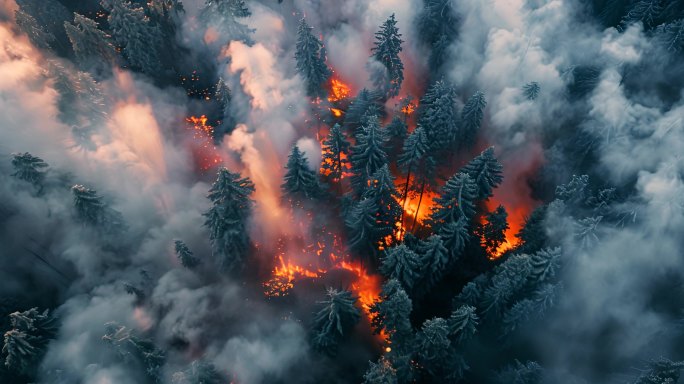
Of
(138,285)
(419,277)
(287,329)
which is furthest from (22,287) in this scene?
(419,277)

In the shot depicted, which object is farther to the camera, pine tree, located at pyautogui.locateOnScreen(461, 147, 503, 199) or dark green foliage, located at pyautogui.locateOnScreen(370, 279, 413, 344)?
pine tree, located at pyautogui.locateOnScreen(461, 147, 503, 199)

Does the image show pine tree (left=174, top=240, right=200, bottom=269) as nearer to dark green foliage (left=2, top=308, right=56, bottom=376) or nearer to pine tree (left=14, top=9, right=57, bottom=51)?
dark green foliage (left=2, top=308, right=56, bottom=376)

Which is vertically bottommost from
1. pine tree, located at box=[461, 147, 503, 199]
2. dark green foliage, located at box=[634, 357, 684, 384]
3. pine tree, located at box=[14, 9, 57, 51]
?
dark green foliage, located at box=[634, 357, 684, 384]

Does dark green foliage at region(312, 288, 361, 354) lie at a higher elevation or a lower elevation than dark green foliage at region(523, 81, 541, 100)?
lower

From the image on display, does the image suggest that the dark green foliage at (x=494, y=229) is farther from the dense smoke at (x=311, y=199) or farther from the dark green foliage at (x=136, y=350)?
the dark green foliage at (x=136, y=350)

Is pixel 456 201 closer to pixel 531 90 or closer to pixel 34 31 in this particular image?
pixel 531 90

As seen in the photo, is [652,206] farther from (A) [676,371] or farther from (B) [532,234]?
(A) [676,371]

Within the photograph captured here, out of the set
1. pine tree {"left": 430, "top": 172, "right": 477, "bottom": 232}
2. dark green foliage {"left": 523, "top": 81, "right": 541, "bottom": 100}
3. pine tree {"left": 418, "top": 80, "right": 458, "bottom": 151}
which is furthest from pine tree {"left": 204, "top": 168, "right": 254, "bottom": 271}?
dark green foliage {"left": 523, "top": 81, "right": 541, "bottom": 100}

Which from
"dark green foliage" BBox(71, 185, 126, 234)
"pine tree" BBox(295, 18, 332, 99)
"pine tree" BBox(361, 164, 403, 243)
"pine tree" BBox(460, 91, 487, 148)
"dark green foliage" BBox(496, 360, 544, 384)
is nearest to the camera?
"dark green foliage" BBox(496, 360, 544, 384)
